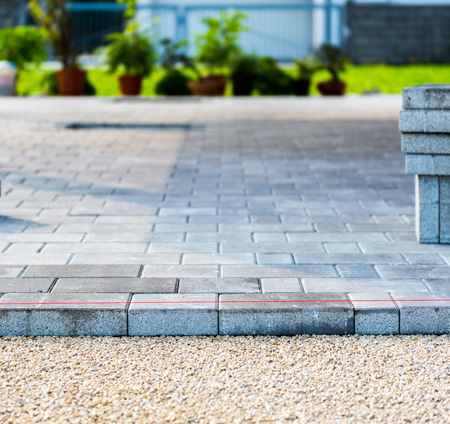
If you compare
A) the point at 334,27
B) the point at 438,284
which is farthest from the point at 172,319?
the point at 334,27

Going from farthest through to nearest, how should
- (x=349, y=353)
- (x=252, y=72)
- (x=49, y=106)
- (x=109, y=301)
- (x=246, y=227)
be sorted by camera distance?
(x=252, y=72) → (x=49, y=106) → (x=246, y=227) → (x=109, y=301) → (x=349, y=353)

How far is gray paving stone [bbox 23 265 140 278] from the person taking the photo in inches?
147

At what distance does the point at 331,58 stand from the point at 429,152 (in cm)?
1307

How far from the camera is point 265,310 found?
3.27m

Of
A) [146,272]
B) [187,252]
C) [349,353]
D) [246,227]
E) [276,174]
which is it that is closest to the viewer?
[349,353]

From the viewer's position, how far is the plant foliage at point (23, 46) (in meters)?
17.4

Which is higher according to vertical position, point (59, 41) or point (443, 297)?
point (59, 41)

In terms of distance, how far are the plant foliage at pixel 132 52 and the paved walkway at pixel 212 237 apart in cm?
749

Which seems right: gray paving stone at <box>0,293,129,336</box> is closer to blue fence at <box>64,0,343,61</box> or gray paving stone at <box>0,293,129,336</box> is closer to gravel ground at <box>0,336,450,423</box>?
gravel ground at <box>0,336,450,423</box>

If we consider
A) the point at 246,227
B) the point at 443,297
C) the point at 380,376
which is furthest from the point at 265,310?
the point at 246,227

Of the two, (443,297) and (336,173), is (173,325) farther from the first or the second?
(336,173)

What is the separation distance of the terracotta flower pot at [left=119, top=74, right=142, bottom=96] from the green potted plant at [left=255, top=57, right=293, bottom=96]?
105 inches

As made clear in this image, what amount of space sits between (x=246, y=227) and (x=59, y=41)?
44.5 ft

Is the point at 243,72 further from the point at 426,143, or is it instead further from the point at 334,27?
the point at 426,143
